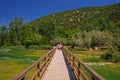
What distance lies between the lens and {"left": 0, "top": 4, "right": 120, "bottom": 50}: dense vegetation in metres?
78.2

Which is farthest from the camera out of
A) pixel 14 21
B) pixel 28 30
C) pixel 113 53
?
pixel 28 30

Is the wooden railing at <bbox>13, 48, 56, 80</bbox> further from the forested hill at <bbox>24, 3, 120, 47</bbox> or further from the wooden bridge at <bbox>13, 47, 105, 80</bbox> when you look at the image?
the forested hill at <bbox>24, 3, 120, 47</bbox>

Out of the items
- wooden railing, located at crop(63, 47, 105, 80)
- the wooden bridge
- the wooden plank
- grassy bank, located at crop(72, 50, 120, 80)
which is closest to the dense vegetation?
grassy bank, located at crop(72, 50, 120, 80)

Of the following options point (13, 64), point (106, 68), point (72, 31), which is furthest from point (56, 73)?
point (72, 31)

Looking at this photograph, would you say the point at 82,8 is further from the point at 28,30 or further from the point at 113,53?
the point at 113,53

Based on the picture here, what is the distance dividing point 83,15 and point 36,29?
95.7 feet

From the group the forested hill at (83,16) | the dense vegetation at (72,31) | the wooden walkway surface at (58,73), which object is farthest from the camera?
the forested hill at (83,16)

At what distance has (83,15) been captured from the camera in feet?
428

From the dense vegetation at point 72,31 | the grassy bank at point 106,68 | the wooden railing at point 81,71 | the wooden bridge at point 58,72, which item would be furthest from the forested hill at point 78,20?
the wooden railing at point 81,71

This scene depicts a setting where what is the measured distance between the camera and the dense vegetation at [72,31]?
78.2 meters

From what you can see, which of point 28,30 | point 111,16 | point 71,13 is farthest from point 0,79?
point 71,13

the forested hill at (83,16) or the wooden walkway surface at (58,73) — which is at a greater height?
the forested hill at (83,16)

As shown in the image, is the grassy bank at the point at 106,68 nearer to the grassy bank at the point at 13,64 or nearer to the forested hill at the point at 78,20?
the grassy bank at the point at 13,64

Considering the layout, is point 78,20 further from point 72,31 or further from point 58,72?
point 58,72
